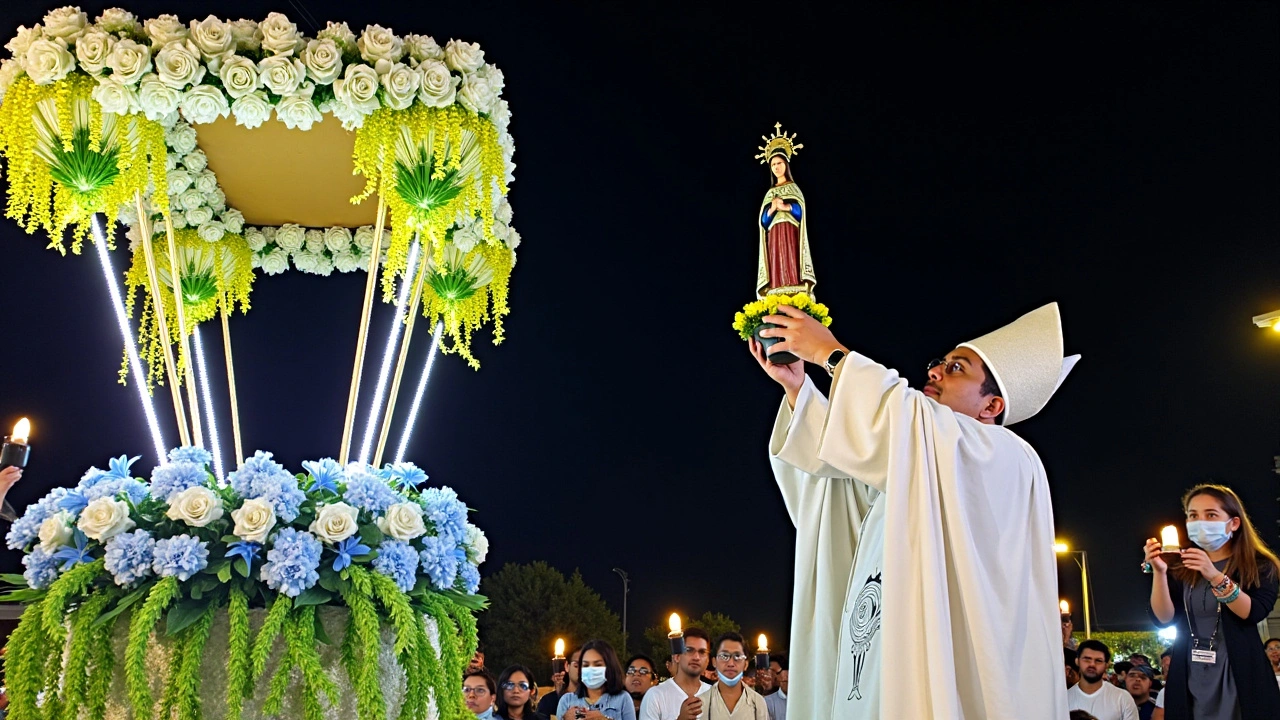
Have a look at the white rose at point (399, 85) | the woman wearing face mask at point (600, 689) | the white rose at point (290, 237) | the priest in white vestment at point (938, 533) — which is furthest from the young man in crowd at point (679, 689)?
the white rose at point (399, 85)

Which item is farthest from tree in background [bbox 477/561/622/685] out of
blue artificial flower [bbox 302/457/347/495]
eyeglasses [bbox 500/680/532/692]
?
blue artificial flower [bbox 302/457/347/495]

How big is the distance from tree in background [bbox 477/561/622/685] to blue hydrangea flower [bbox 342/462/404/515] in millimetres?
25076

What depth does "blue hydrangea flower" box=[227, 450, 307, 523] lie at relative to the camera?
3152mm

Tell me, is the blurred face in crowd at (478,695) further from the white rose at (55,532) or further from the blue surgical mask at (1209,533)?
the blue surgical mask at (1209,533)

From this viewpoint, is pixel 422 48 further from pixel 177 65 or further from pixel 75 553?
pixel 75 553

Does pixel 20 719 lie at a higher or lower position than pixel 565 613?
lower

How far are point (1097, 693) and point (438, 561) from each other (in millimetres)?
6264

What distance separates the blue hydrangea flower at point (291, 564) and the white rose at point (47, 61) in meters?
1.80

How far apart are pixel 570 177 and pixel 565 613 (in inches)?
578

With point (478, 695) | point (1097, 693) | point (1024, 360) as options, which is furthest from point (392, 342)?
point (1097, 693)

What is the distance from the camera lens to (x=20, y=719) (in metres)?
2.97

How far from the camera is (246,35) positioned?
3.81m

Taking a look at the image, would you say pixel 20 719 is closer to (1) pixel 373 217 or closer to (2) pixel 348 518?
(2) pixel 348 518

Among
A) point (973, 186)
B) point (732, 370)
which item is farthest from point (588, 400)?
point (973, 186)
